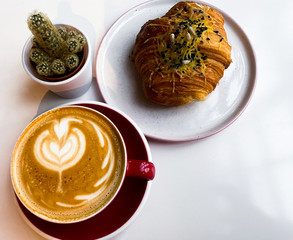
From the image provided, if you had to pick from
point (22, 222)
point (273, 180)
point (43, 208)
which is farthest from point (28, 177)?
point (273, 180)

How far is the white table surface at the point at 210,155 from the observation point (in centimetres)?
104

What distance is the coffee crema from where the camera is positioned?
76cm

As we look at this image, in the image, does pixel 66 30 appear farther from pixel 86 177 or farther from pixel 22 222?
pixel 22 222

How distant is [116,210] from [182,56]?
0.60 meters

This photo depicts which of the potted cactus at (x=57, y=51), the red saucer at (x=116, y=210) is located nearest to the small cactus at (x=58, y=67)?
the potted cactus at (x=57, y=51)

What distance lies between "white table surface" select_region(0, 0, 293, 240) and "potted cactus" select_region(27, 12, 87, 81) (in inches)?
7.5

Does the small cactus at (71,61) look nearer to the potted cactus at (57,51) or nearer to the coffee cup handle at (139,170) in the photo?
the potted cactus at (57,51)

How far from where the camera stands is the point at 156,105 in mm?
1114

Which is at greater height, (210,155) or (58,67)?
(58,67)

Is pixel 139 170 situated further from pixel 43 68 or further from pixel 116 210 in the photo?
pixel 43 68

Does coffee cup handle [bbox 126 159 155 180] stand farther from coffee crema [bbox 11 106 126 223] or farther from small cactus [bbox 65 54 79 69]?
small cactus [bbox 65 54 79 69]

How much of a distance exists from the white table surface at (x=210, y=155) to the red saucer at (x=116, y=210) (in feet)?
0.42

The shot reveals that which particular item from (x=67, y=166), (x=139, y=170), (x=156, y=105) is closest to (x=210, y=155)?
(x=156, y=105)

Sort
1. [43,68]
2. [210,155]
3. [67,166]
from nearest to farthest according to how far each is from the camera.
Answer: [67,166]
[43,68]
[210,155]
